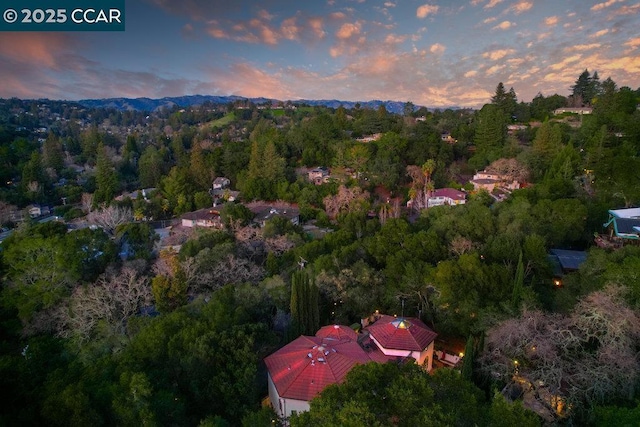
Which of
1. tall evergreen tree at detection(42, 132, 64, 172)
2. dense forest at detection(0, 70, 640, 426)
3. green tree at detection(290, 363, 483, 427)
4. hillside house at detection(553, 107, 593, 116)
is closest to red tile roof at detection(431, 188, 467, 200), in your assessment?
dense forest at detection(0, 70, 640, 426)

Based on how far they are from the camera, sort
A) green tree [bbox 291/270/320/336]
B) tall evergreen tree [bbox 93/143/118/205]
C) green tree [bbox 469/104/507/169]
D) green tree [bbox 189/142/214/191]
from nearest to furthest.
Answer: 1. green tree [bbox 291/270/320/336]
2. green tree [bbox 469/104/507/169]
3. tall evergreen tree [bbox 93/143/118/205]
4. green tree [bbox 189/142/214/191]

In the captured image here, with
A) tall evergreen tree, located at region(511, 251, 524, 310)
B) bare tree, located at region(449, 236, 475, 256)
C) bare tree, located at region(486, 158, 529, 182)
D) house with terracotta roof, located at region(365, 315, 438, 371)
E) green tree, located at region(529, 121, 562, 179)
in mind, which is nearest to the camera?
house with terracotta roof, located at region(365, 315, 438, 371)

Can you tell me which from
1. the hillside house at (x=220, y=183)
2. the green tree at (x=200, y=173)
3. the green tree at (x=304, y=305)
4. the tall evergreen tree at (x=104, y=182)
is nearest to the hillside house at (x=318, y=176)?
the hillside house at (x=220, y=183)

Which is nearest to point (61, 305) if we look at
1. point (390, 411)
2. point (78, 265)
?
point (78, 265)

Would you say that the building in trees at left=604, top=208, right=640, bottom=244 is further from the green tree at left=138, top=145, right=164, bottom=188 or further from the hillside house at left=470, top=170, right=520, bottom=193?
the green tree at left=138, top=145, right=164, bottom=188

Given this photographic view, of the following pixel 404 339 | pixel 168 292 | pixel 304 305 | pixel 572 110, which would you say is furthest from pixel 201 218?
pixel 572 110

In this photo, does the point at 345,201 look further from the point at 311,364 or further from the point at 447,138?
the point at 311,364

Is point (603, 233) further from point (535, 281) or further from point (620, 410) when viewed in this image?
point (620, 410)
